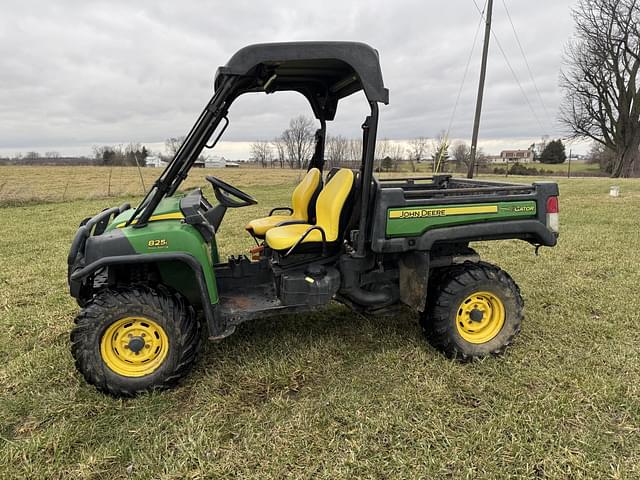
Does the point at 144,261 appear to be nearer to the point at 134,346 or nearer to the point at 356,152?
the point at 134,346

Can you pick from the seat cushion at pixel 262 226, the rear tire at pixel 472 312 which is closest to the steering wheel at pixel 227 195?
the seat cushion at pixel 262 226

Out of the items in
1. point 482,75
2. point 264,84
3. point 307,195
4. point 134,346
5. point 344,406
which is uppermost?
point 482,75

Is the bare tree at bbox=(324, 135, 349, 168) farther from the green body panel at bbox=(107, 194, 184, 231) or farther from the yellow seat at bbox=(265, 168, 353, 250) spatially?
the green body panel at bbox=(107, 194, 184, 231)

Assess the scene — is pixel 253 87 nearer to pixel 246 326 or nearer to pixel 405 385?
pixel 246 326

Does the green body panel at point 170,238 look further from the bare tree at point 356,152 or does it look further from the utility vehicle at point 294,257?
the bare tree at point 356,152

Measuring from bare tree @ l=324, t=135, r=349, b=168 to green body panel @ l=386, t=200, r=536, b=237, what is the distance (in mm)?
1185

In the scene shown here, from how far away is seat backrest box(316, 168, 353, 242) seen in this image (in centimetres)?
298

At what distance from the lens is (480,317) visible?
9.93 feet

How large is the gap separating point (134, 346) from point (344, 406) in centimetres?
129

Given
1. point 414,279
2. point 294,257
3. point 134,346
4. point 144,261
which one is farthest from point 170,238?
point 414,279

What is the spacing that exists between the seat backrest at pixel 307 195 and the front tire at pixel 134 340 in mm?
1400

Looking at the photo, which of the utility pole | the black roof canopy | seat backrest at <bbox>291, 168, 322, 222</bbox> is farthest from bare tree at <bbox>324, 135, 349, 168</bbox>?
the utility pole

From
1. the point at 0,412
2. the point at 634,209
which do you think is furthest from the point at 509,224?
the point at 634,209

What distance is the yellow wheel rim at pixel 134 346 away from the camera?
100 inches
